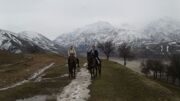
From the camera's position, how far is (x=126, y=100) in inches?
1252

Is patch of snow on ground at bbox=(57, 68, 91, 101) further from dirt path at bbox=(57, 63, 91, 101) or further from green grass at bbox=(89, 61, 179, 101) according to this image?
green grass at bbox=(89, 61, 179, 101)

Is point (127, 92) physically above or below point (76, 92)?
below

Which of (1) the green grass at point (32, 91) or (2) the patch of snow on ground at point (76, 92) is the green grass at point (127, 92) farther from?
(1) the green grass at point (32, 91)

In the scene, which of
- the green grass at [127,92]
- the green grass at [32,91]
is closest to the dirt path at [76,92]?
the green grass at [127,92]

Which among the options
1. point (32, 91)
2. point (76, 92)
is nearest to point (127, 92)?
point (76, 92)

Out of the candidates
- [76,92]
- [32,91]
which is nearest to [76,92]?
[76,92]

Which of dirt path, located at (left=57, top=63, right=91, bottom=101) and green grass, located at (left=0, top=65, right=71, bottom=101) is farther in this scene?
green grass, located at (left=0, top=65, right=71, bottom=101)

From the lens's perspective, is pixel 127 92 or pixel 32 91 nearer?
pixel 127 92

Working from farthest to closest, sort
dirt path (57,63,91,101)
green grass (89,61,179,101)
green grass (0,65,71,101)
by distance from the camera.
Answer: green grass (0,65,71,101), green grass (89,61,179,101), dirt path (57,63,91,101)

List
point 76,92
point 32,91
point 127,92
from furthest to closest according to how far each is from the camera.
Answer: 1. point 32,91
2. point 127,92
3. point 76,92

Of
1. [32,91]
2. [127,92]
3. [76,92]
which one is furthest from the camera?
[32,91]

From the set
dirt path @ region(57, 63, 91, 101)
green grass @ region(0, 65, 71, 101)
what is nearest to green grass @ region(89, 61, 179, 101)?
dirt path @ region(57, 63, 91, 101)

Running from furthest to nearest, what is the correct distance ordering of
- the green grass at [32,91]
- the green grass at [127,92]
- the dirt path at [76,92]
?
the green grass at [32,91] < the green grass at [127,92] < the dirt path at [76,92]

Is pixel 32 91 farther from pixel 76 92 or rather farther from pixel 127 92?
pixel 127 92
